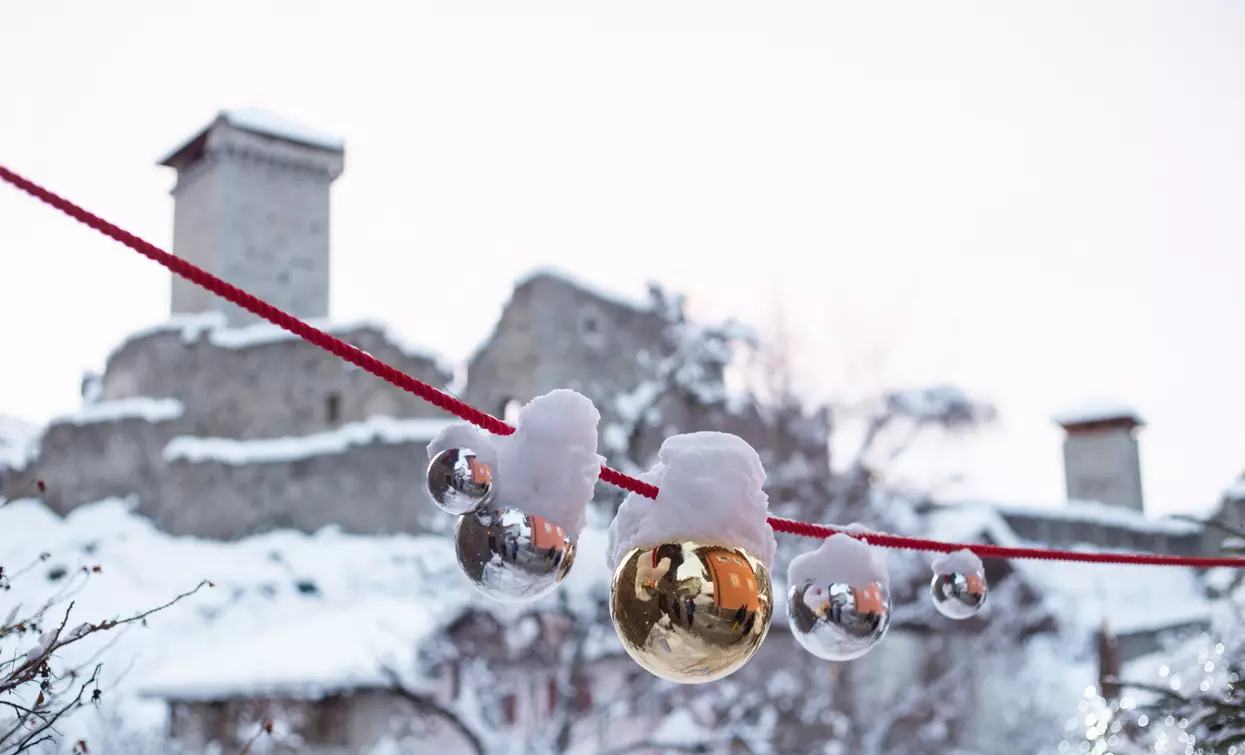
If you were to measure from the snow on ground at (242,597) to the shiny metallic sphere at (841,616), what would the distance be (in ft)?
26.3

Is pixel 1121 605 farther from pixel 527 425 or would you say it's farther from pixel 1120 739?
pixel 527 425

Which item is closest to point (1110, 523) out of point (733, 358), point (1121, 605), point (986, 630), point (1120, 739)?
point (1121, 605)

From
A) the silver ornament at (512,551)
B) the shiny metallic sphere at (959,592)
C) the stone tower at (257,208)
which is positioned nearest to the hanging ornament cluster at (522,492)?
the silver ornament at (512,551)

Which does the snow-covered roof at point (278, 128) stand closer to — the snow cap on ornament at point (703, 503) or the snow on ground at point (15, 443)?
the snow on ground at point (15, 443)

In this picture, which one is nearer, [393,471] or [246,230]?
[393,471]

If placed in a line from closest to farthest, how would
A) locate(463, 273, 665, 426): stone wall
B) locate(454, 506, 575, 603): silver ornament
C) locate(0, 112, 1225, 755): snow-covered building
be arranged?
locate(454, 506, 575, 603): silver ornament < locate(0, 112, 1225, 755): snow-covered building < locate(463, 273, 665, 426): stone wall

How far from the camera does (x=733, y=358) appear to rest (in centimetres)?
1430

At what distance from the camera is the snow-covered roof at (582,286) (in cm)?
2062

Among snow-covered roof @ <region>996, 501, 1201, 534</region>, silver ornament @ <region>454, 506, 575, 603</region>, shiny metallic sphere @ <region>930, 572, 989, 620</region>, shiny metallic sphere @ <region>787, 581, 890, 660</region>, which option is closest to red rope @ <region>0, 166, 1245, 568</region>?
silver ornament @ <region>454, 506, 575, 603</region>

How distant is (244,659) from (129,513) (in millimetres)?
9608

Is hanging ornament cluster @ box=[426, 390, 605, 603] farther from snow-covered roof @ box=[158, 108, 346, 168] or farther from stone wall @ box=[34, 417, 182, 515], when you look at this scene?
snow-covered roof @ box=[158, 108, 346, 168]

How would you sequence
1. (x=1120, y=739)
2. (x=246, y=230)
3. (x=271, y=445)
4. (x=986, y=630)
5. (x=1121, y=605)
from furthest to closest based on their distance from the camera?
1. (x=246, y=230)
2. (x=271, y=445)
3. (x=1121, y=605)
4. (x=986, y=630)
5. (x=1120, y=739)

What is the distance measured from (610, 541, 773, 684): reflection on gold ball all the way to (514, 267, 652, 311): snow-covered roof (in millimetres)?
19001

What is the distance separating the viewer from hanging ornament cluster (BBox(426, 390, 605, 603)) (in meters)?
1.45
